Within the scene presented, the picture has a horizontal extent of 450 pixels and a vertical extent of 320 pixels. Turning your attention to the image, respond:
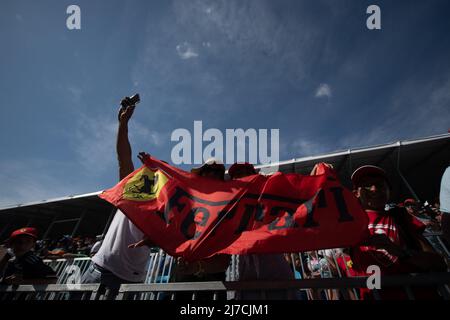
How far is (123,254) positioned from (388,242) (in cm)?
210

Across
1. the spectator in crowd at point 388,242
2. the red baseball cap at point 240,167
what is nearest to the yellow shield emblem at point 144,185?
the red baseball cap at point 240,167

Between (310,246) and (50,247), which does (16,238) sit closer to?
(310,246)

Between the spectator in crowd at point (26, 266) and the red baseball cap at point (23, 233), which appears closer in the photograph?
the spectator in crowd at point (26, 266)

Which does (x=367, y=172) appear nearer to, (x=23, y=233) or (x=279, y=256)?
(x=279, y=256)

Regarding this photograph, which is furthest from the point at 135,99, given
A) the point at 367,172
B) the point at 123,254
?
the point at 367,172

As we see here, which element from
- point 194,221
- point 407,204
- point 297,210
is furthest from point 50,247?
point 407,204

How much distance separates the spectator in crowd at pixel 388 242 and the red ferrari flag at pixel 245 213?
26 centimetres

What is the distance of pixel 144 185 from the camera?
2303 millimetres

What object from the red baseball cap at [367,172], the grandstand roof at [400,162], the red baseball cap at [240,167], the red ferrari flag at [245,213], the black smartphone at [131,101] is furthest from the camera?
the grandstand roof at [400,162]

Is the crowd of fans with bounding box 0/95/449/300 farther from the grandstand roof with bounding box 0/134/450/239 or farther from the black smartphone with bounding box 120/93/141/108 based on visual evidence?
the grandstand roof with bounding box 0/134/450/239

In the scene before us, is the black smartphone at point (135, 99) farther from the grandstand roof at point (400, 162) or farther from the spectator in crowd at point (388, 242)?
the grandstand roof at point (400, 162)

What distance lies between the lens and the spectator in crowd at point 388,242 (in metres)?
1.42

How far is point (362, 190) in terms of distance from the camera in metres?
2.04
